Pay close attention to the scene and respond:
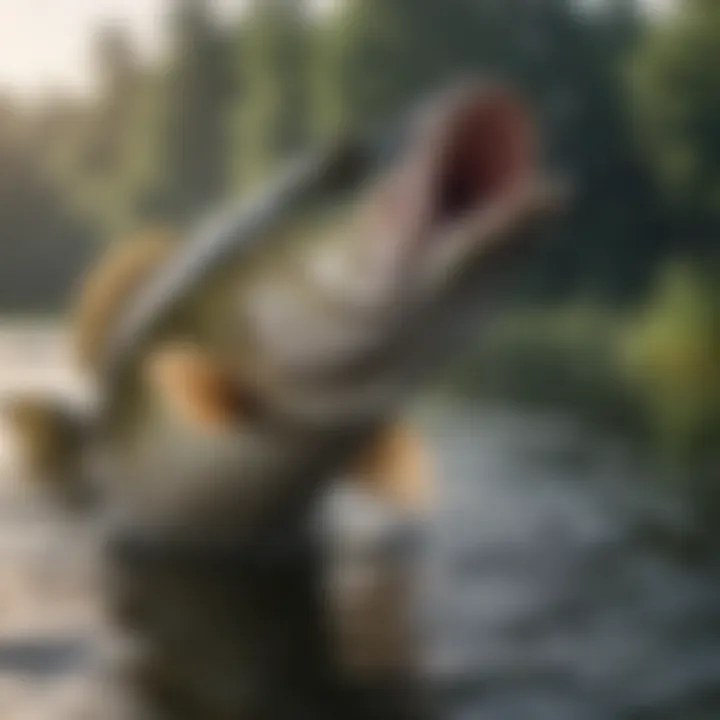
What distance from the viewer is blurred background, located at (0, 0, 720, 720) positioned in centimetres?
66

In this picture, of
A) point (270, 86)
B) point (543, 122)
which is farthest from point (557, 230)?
point (270, 86)

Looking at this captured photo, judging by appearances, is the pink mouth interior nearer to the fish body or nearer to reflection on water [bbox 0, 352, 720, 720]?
the fish body

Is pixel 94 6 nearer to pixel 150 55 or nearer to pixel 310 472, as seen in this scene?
pixel 150 55

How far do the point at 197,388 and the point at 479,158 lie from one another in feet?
0.59

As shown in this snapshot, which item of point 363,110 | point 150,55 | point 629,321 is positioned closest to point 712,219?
point 629,321

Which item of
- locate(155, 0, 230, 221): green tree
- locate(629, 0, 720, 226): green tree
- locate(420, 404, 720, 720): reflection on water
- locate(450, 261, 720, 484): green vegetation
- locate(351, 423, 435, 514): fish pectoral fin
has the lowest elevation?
locate(420, 404, 720, 720): reflection on water

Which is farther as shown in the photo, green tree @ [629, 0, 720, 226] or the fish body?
green tree @ [629, 0, 720, 226]

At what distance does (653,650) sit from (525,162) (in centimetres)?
24

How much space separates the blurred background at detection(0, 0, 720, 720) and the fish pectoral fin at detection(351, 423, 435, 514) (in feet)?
0.05

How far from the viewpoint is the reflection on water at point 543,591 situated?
0.61 metres

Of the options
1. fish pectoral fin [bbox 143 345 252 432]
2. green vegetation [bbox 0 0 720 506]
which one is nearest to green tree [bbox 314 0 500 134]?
green vegetation [bbox 0 0 720 506]

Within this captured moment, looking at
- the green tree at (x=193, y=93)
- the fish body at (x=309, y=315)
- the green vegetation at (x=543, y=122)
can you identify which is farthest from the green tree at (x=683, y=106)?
the green tree at (x=193, y=93)

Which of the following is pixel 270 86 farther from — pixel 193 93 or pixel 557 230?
pixel 557 230

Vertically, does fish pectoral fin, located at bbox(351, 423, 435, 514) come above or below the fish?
below
